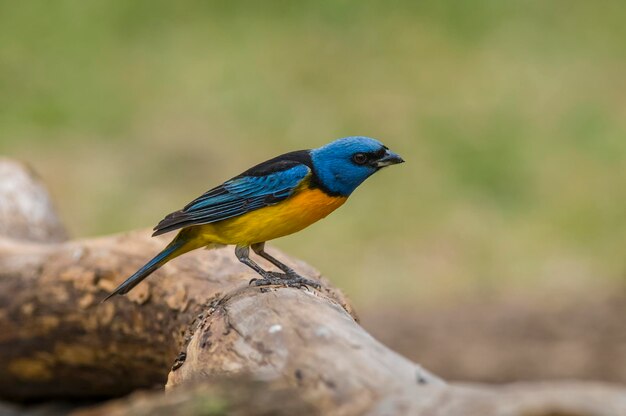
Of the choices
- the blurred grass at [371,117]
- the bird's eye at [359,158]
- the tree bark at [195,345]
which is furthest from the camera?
the blurred grass at [371,117]

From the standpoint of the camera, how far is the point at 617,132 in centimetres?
1190

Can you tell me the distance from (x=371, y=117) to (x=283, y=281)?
25.5ft

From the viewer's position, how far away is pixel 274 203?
193 inches

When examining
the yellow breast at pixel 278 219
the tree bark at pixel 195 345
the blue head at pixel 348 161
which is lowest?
the tree bark at pixel 195 345

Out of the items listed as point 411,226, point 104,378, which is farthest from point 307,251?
point 104,378

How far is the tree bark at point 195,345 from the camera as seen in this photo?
10.4 feet

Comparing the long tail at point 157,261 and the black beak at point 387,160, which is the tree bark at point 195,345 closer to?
the long tail at point 157,261

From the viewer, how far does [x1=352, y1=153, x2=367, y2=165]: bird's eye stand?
502 centimetres

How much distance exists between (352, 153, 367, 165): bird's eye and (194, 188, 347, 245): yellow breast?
0.17 m

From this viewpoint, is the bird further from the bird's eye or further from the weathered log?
the weathered log

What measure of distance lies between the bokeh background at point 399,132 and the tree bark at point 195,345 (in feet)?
8.74

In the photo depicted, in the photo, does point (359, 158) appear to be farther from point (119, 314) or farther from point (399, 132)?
point (399, 132)

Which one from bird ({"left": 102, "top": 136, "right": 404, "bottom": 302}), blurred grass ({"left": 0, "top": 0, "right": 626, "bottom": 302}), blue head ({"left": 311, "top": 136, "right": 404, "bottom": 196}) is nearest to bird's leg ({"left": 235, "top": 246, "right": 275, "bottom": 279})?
bird ({"left": 102, "top": 136, "right": 404, "bottom": 302})

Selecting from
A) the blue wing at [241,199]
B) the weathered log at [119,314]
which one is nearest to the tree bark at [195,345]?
the weathered log at [119,314]
